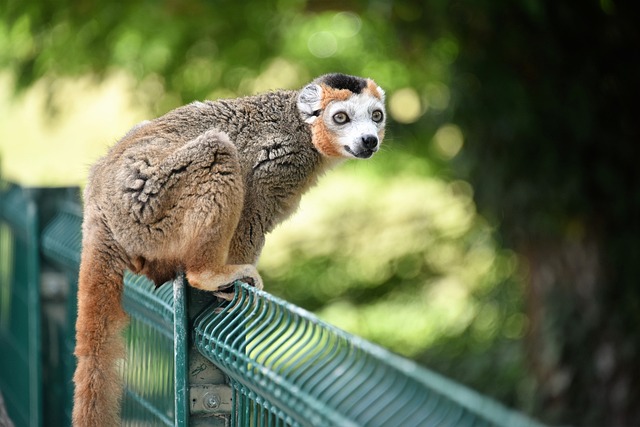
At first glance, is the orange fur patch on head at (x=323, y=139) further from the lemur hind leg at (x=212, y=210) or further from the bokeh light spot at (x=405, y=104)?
the bokeh light spot at (x=405, y=104)

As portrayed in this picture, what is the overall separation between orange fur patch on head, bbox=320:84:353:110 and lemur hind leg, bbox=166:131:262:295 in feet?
2.90

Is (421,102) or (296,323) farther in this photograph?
(421,102)

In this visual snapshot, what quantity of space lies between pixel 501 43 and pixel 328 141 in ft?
11.8

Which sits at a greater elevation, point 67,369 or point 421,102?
point 421,102

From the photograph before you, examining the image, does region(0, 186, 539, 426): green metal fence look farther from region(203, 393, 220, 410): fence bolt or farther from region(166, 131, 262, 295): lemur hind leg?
region(166, 131, 262, 295): lemur hind leg

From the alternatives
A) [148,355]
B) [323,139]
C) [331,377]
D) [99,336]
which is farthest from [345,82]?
[331,377]

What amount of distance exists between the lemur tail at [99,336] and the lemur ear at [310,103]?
1325 mm

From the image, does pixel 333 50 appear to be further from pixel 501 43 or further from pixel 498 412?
pixel 498 412

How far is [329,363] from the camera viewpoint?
95.8 inches

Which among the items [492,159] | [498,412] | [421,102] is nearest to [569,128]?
[492,159]

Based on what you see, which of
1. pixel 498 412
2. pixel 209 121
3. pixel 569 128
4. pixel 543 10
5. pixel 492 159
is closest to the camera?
pixel 498 412

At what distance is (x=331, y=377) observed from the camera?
235 cm

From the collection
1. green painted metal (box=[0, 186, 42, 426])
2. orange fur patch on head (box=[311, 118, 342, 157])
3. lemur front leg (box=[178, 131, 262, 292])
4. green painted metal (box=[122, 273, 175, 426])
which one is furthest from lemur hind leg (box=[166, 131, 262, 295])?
green painted metal (box=[0, 186, 42, 426])

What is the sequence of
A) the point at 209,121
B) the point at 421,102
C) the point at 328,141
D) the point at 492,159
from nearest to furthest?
the point at 209,121 → the point at 328,141 → the point at 492,159 → the point at 421,102
